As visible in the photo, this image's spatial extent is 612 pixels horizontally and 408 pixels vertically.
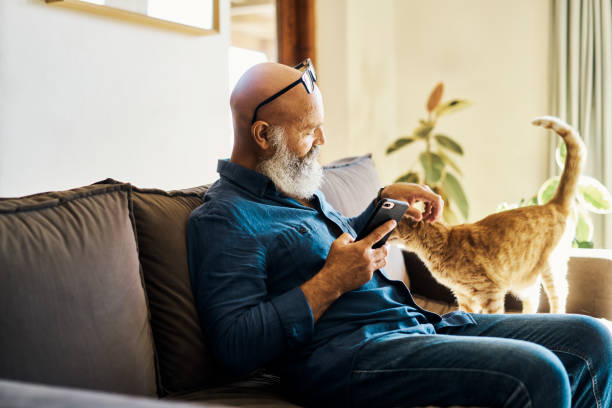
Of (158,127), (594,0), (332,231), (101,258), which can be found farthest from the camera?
(594,0)

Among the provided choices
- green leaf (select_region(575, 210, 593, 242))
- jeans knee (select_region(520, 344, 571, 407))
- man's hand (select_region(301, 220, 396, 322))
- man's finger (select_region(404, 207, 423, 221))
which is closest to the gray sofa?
man's hand (select_region(301, 220, 396, 322))

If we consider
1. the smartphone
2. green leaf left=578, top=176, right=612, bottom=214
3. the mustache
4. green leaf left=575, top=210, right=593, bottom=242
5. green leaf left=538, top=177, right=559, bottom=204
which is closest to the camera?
the smartphone

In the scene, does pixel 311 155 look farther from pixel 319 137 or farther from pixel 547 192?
pixel 547 192

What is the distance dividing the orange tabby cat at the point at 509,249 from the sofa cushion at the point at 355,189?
123mm

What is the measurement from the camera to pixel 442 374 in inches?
40.5

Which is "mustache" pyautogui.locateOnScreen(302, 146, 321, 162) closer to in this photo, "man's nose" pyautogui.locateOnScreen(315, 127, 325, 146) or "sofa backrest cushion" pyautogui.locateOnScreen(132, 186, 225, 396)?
"man's nose" pyautogui.locateOnScreen(315, 127, 325, 146)

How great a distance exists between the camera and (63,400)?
1.73ft

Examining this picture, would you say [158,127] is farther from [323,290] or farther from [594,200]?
[594,200]

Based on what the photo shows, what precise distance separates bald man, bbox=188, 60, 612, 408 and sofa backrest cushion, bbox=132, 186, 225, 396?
0.10ft

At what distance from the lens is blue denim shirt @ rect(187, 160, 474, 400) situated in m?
1.11

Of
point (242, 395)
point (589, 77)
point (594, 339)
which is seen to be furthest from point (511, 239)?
point (589, 77)

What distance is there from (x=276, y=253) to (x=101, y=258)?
35cm

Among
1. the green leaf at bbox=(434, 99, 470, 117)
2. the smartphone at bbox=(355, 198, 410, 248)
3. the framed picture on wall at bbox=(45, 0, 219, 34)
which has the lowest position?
the smartphone at bbox=(355, 198, 410, 248)

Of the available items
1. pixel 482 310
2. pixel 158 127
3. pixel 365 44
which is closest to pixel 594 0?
pixel 365 44
